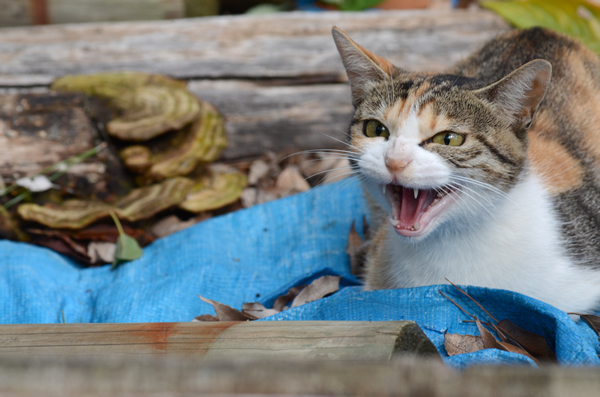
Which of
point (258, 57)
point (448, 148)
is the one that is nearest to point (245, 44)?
point (258, 57)

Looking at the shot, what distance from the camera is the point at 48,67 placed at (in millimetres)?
2822

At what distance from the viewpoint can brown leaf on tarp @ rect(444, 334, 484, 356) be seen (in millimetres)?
1381

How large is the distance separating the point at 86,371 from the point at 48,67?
268 centimetres

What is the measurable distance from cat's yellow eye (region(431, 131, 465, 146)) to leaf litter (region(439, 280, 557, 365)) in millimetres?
443

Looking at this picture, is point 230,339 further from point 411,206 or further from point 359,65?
point 359,65

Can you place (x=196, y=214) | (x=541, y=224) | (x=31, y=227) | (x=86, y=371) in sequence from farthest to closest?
(x=196, y=214) → (x=31, y=227) → (x=541, y=224) → (x=86, y=371)

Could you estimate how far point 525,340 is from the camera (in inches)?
55.9

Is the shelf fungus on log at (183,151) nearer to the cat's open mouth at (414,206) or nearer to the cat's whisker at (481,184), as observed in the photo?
the cat's open mouth at (414,206)

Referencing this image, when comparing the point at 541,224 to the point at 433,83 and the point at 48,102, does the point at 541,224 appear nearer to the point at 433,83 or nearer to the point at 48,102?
the point at 433,83

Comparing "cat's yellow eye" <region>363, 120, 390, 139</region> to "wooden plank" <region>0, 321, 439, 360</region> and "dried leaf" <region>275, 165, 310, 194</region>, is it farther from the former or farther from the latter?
"dried leaf" <region>275, 165, 310, 194</region>

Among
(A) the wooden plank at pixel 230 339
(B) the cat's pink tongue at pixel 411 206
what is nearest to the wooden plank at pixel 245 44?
(B) the cat's pink tongue at pixel 411 206

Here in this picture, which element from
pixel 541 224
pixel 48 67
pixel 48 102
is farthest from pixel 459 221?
pixel 48 67

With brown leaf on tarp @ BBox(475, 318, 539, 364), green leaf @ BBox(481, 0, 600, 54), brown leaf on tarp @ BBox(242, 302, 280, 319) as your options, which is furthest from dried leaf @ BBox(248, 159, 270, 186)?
green leaf @ BBox(481, 0, 600, 54)

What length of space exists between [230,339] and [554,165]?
1236 millimetres
